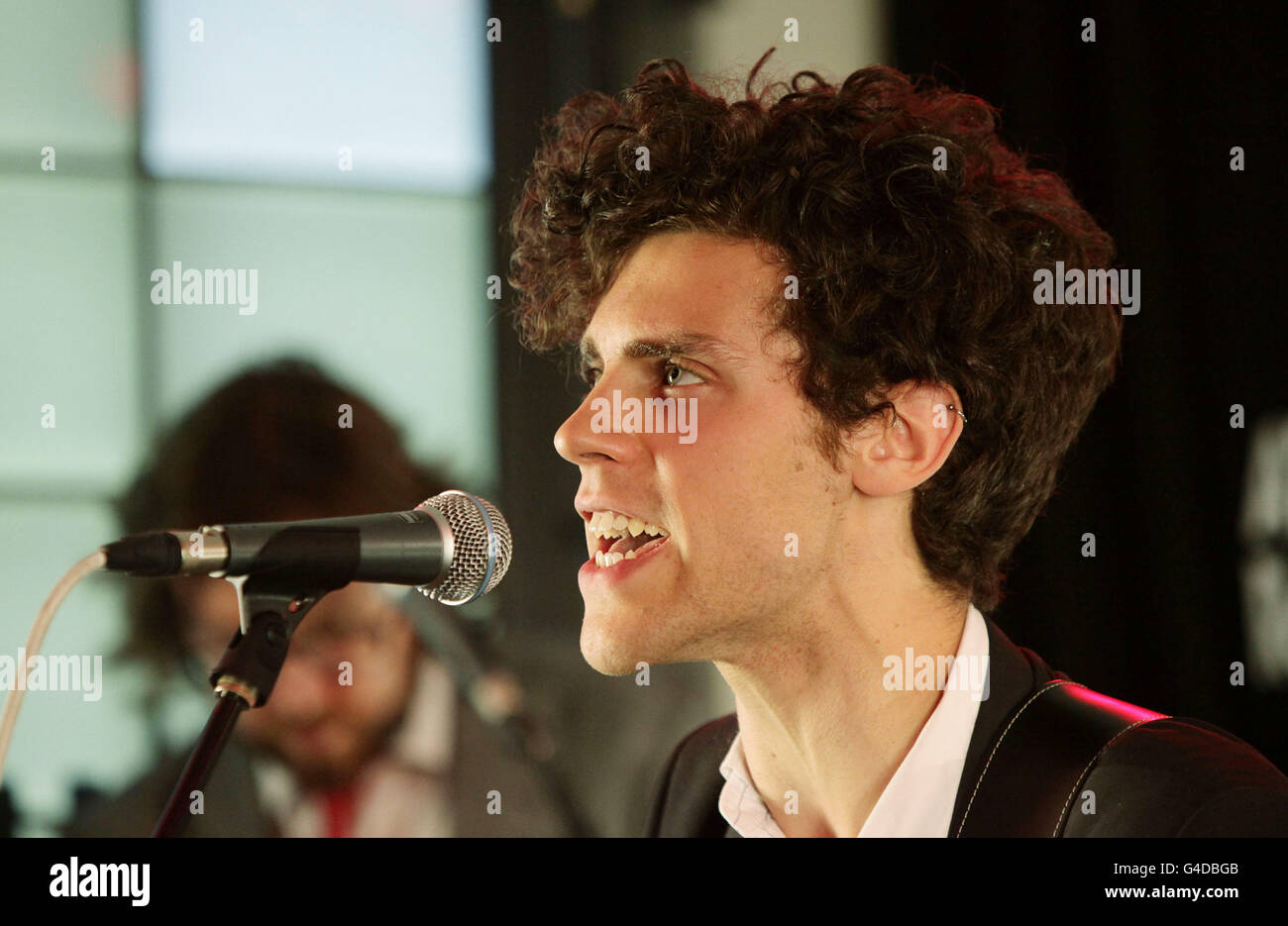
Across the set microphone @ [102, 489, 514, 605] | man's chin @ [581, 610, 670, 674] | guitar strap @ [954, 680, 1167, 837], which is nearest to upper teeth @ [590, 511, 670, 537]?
man's chin @ [581, 610, 670, 674]

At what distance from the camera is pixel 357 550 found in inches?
44.3

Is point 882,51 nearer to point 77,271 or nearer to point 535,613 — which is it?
point 535,613

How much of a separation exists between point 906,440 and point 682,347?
346 millimetres

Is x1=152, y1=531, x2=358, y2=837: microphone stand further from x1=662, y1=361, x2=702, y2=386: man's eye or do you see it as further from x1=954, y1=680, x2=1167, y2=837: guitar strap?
x1=954, y1=680, x2=1167, y2=837: guitar strap

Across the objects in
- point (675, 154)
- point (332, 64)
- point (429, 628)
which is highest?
point (332, 64)

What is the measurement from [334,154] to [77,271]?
687 mm

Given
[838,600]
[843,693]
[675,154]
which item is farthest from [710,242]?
[843,693]

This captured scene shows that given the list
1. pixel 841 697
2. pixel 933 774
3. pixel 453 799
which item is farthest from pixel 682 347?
pixel 453 799

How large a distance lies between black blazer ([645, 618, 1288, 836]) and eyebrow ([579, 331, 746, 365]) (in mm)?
545

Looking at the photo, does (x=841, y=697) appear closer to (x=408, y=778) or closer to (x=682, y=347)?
(x=682, y=347)

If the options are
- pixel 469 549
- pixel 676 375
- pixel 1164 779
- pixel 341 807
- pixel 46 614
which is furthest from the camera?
pixel 341 807

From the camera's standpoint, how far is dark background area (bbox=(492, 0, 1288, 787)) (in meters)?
2.57
